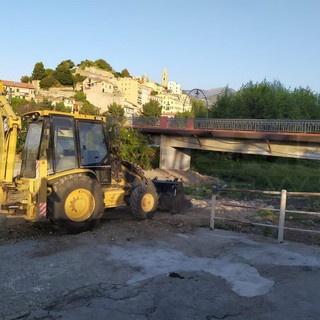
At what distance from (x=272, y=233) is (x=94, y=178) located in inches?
202

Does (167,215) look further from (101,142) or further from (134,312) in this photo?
(134,312)

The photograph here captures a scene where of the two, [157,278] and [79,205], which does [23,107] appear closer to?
[79,205]

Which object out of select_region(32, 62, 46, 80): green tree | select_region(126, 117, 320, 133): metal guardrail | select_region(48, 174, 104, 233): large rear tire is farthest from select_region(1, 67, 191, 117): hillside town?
select_region(48, 174, 104, 233): large rear tire

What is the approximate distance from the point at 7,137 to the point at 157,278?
4.64 m

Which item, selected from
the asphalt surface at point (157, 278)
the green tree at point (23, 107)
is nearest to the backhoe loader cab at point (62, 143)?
the asphalt surface at point (157, 278)

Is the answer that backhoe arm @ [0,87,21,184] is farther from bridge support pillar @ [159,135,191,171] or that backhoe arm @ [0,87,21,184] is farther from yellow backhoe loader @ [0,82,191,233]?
bridge support pillar @ [159,135,191,171]

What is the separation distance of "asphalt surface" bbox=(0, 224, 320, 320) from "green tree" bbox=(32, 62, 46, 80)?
144323 mm

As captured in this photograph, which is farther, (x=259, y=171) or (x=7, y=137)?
(x=259, y=171)

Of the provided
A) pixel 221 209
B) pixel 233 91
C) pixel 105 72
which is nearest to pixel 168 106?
pixel 105 72

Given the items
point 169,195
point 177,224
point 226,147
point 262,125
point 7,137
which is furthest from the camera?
point 226,147

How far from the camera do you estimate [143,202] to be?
31.9 ft

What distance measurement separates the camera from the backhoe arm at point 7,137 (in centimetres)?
809

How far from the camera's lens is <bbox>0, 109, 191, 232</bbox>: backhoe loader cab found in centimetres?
799

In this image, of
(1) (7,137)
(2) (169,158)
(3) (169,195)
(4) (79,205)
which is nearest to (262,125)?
(2) (169,158)
